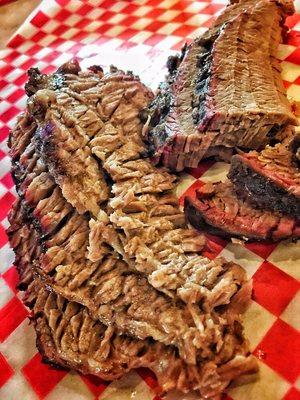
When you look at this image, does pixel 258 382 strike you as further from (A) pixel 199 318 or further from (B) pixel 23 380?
(B) pixel 23 380

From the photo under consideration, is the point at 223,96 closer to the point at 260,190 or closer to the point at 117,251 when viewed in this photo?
the point at 260,190

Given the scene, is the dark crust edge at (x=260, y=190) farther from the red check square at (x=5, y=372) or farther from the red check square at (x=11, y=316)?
the red check square at (x=5, y=372)

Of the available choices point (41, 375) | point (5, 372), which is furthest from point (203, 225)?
point (5, 372)

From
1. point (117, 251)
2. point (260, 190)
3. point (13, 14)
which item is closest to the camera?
point (117, 251)

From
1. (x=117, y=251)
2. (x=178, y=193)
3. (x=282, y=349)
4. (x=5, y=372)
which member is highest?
(x=117, y=251)

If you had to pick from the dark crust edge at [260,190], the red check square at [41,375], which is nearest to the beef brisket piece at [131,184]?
the dark crust edge at [260,190]

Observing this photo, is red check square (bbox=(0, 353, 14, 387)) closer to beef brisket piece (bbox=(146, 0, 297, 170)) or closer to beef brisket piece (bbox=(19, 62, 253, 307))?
beef brisket piece (bbox=(19, 62, 253, 307))

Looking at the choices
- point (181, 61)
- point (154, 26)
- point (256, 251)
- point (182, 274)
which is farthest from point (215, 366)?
point (154, 26)
